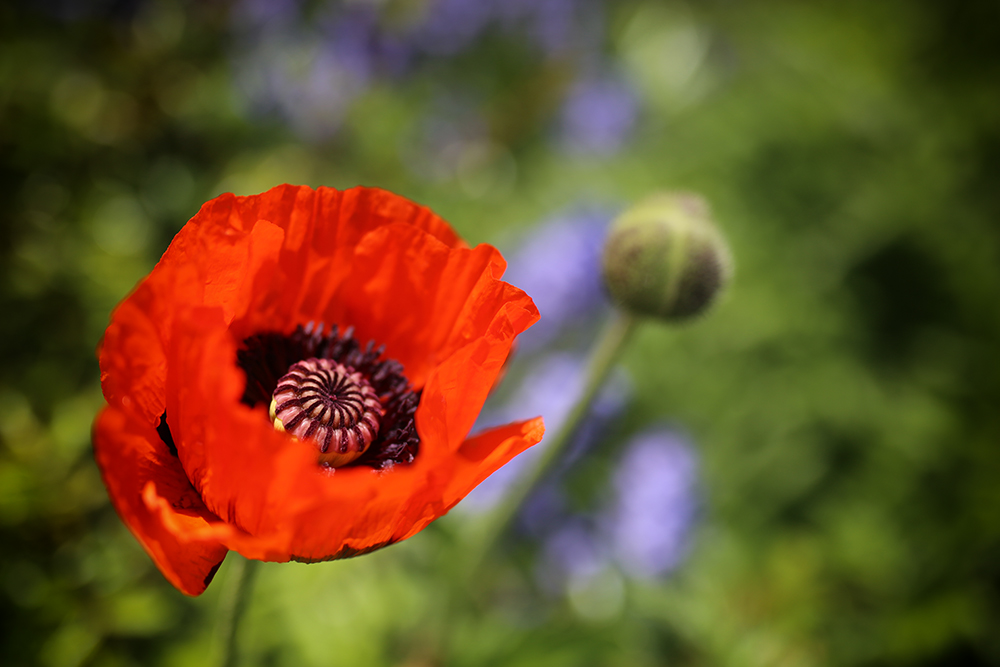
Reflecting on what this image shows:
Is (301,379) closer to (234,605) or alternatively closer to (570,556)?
(234,605)

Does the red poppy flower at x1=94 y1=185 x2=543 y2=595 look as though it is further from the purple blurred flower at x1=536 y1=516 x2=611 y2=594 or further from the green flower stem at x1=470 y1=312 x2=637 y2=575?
the purple blurred flower at x1=536 y1=516 x2=611 y2=594

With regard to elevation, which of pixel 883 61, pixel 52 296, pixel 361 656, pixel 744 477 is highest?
Answer: pixel 883 61

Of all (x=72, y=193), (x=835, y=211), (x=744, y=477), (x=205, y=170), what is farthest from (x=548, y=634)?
(x=835, y=211)

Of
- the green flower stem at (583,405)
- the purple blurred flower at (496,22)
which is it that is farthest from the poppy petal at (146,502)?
the purple blurred flower at (496,22)

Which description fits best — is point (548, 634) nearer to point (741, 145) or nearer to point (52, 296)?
point (52, 296)

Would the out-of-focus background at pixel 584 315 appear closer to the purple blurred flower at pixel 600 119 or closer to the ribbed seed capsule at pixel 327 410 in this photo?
the purple blurred flower at pixel 600 119

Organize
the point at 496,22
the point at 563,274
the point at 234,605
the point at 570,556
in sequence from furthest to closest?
the point at 496,22 → the point at 563,274 → the point at 570,556 → the point at 234,605

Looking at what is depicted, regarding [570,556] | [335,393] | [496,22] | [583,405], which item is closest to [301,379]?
[335,393]
